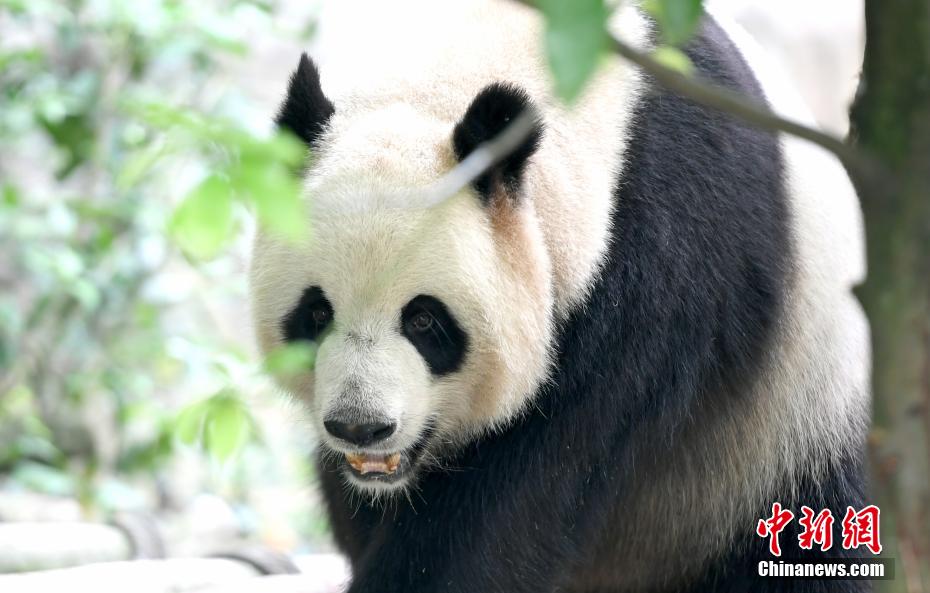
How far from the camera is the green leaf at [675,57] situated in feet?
10.3

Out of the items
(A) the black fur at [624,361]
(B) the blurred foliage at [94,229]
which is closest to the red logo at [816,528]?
(A) the black fur at [624,361]

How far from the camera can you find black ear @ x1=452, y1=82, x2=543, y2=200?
3162 millimetres

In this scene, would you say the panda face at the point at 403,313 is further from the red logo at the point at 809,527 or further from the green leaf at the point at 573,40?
the green leaf at the point at 573,40

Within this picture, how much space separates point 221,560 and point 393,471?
7.23 feet

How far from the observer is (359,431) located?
10.0ft

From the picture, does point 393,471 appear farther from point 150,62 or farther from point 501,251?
point 150,62

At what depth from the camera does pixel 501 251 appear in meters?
3.33

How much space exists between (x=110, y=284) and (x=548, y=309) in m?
4.36

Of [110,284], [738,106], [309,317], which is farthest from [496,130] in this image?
[110,284]

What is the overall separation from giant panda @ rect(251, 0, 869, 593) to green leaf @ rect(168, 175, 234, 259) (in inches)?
64.3

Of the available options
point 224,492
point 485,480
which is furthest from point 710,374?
point 224,492

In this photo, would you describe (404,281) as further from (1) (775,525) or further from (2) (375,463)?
(1) (775,525)

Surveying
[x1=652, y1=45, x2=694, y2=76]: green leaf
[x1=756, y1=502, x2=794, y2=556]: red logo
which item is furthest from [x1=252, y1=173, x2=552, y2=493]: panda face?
[x1=756, y1=502, x2=794, y2=556]: red logo

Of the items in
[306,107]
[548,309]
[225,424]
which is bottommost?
[225,424]
